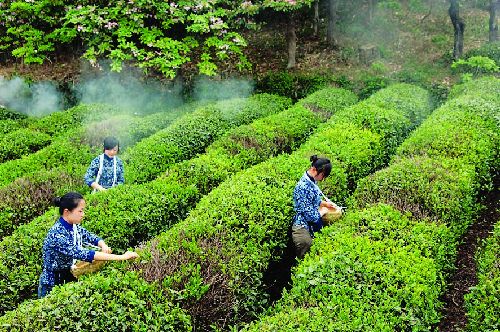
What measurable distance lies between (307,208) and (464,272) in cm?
328

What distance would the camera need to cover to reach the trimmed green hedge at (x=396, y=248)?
508 cm

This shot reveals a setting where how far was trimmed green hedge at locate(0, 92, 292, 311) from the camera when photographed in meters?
6.60

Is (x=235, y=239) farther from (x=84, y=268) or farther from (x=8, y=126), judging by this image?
(x=8, y=126)

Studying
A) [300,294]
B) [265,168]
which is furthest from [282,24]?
[300,294]

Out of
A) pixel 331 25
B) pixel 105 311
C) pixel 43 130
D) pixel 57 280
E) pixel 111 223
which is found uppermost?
pixel 331 25

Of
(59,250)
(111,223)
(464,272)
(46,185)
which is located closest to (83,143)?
(46,185)

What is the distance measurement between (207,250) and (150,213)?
2.21 metres

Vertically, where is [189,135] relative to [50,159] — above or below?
above

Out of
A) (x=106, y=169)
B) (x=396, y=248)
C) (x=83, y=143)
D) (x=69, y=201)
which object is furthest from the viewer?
(x=83, y=143)

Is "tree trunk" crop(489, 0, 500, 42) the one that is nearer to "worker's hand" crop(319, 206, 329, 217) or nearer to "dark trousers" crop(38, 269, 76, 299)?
"worker's hand" crop(319, 206, 329, 217)

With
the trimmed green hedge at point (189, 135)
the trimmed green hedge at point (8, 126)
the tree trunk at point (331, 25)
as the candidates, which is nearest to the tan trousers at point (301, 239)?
the trimmed green hedge at point (189, 135)

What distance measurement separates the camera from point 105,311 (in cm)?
516

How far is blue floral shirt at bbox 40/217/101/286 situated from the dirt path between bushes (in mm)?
4943

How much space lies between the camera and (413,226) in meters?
6.68
